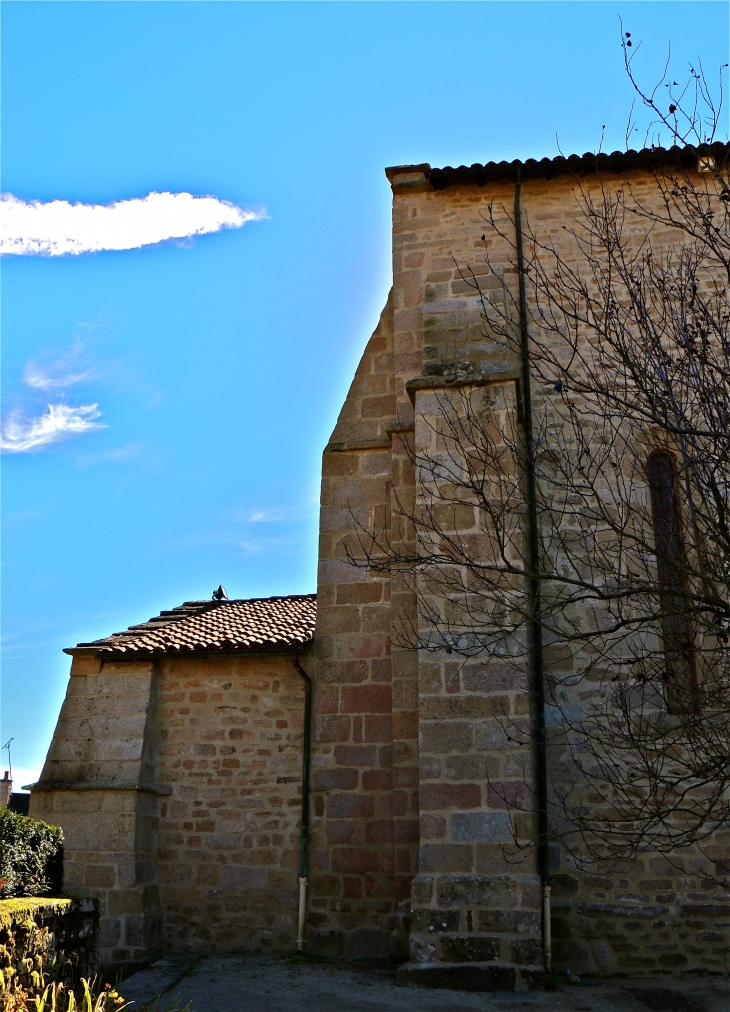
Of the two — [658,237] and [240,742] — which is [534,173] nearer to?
[658,237]

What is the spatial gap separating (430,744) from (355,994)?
1.81 metres

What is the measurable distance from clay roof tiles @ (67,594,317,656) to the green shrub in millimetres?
3632

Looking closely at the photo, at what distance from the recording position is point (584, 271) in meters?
9.22

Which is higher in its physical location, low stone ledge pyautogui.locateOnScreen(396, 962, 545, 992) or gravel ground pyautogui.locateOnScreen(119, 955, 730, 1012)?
low stone ledge pyautogui.locateOnScreen(396, 962, 545, 992)

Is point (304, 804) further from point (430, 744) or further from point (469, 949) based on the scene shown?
point (469, 949)

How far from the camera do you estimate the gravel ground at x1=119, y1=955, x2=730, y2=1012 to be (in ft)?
19.7

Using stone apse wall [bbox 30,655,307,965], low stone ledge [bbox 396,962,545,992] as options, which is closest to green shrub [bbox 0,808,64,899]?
low stone ledge [bbox 396,962,545,992]

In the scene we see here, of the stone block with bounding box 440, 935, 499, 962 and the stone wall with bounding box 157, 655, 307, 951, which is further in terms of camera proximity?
the stone wall with bounding box 157, 655, 307, 951

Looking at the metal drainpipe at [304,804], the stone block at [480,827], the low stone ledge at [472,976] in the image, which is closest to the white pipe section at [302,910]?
the metal drainpipe at [304,804]

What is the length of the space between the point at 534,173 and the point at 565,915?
23.2 feet

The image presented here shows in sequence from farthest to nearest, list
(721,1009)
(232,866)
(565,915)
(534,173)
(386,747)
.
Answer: (534,173)
(232,866)
(386,747)
(565,915)
(721,1009)

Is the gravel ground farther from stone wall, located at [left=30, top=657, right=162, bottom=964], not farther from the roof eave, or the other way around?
the roof eave

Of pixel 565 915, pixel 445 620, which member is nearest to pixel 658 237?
pixel 445 620

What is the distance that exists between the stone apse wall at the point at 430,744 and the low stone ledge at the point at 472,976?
0.05 feet
